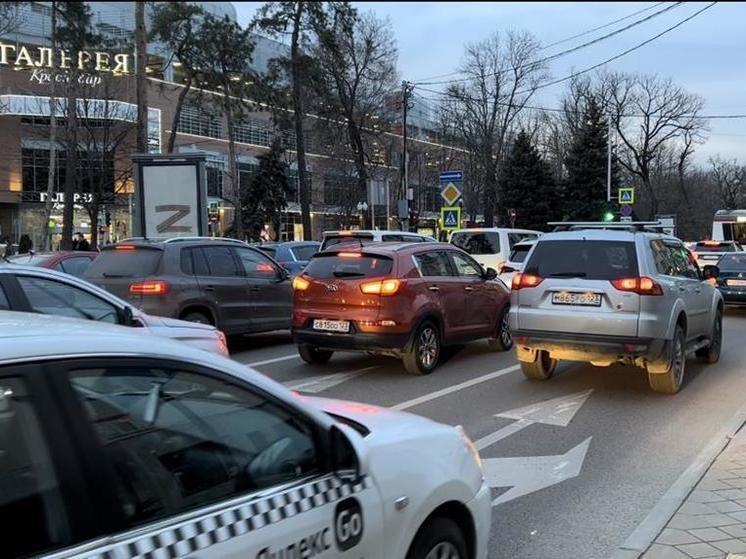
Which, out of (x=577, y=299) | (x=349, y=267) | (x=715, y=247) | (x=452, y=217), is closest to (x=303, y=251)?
(x=452, y=217)

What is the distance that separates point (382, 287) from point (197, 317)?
314cm

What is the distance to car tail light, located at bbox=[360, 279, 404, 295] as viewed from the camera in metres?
9.00

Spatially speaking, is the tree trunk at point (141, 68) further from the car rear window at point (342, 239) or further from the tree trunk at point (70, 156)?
the tree trunk at point (70, 156)

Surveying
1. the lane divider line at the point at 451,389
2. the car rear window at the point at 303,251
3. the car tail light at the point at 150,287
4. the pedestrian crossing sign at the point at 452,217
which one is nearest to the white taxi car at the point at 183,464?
the lane divider line at the point at 451,389

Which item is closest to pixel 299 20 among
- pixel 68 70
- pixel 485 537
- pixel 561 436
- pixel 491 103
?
pixel 68 70

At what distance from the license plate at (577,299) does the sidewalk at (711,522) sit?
264 centimetres

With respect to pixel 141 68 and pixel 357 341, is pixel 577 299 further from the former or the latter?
pixel 141 68

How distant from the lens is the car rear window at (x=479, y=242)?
1745 cm

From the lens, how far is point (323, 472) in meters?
2.60

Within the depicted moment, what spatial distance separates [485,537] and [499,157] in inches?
2086

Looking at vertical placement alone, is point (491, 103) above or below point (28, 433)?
above

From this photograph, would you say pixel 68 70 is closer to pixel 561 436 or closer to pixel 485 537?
pixel 561 436

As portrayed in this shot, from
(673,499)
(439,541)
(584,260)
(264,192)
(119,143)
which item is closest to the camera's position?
(439,541)

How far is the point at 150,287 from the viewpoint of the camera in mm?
10109
